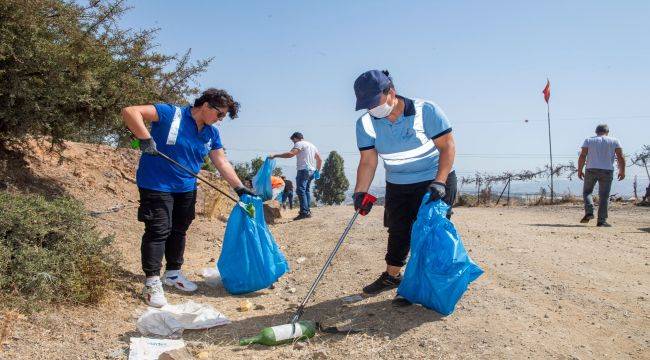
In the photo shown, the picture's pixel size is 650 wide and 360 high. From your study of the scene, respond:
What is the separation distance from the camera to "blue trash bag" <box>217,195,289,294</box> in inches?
155

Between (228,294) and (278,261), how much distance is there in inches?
18.6

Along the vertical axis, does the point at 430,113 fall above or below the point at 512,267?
above

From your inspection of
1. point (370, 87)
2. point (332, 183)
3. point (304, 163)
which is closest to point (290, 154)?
point (304, 163)

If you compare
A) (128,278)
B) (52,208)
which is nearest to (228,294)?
(128,278)

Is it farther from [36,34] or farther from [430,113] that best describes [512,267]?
[36,34]

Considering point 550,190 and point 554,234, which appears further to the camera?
point 550,190

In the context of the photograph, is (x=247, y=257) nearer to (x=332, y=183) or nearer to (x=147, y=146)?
(x=147, y=146)

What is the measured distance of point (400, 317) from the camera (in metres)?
3.11

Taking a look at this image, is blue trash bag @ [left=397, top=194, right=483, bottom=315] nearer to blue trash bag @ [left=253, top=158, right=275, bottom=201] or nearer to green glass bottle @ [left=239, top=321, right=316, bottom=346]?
green glass bottle @ [left=239, top=321, right=316, bottom=346]

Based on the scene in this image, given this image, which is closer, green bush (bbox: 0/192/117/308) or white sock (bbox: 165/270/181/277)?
green bush (bbox: 0/192/117/308)

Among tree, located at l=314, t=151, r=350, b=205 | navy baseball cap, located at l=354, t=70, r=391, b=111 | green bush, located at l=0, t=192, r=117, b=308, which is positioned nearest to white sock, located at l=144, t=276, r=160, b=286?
green bush, located at l=0, t=192, r=117, b=308

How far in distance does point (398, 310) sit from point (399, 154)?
1.00 meters

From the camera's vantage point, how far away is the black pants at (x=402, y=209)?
3339 millimetres

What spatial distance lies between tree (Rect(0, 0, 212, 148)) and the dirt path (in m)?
1.16
